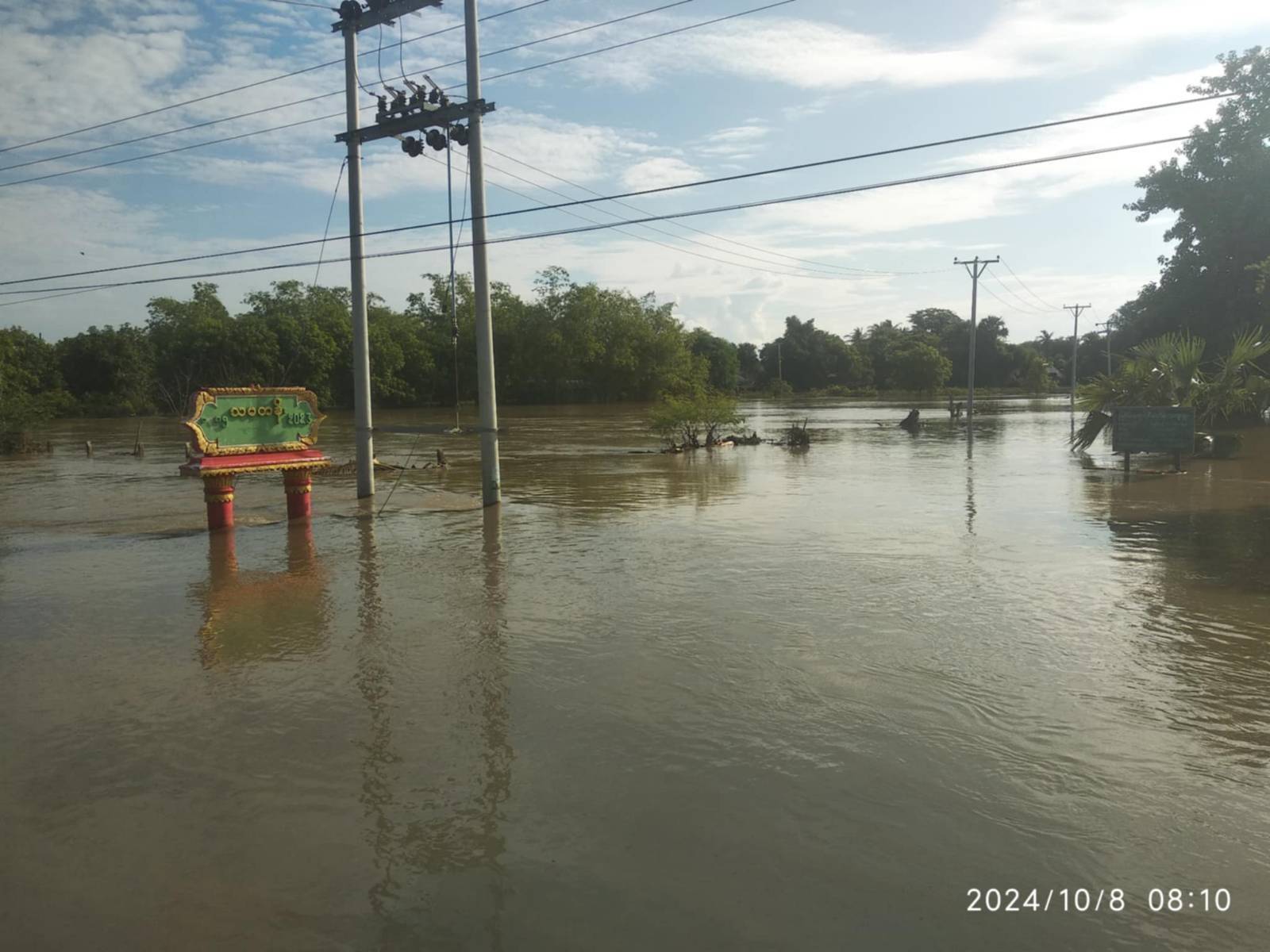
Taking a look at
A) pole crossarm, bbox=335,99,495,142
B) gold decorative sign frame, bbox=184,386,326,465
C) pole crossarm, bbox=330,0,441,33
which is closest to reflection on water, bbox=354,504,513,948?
gold decorative sign frame, bbox=184,386,326,465

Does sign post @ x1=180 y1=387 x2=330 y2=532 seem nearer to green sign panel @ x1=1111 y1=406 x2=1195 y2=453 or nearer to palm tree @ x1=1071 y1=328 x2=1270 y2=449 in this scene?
green sign panel @ x1=1111 y1=406 x2=1195 y2=453

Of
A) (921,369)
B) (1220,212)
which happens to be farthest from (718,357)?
(1220,212)

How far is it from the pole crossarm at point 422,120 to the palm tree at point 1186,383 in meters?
20.0

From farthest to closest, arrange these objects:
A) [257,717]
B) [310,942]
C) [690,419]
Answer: [690,419] → [257,717] → [310,942]

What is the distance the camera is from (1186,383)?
85.1 feet

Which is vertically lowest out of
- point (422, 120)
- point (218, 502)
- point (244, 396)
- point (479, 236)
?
point (218, 502)

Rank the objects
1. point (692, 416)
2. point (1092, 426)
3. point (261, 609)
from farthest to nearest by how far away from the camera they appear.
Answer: point (692, 416), point (1092, 426), point (261, 609)

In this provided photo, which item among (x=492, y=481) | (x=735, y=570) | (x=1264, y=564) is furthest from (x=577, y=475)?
(x=1264, y=564)

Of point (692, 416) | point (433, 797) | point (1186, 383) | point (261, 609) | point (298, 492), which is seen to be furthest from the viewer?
point (692, 416)

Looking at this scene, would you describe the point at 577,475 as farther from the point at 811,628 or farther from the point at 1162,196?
the point at 1162,196

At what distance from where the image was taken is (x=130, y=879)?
168 inches

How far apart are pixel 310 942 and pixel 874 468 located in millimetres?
22570

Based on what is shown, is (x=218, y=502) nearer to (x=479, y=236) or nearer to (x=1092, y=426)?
(x=479, y=236)

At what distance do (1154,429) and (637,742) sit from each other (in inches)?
779
